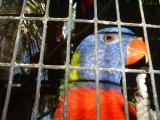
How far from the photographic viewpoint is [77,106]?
7.63ft

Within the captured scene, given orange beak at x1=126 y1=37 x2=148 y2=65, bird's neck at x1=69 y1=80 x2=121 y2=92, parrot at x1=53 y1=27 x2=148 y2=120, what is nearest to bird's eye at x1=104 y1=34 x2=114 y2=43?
parrot at x1=53 y1=27 x2=148 y2=120

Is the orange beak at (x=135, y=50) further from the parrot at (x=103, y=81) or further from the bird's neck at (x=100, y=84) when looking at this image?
the bird's neck at (x=100, y=84)

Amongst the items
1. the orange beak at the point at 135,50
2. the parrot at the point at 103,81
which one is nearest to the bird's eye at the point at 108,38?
the parrot at the point at 103,81

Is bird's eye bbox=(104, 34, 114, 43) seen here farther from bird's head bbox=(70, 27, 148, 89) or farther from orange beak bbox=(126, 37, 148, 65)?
orange beak bbox=(126, 37, 148, 65)

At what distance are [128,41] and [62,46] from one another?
3.51 feet

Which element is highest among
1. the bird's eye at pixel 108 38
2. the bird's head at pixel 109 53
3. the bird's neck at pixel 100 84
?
the bird's eye at pixel 108 38

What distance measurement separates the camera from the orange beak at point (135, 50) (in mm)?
2452

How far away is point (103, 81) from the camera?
2.46 meters

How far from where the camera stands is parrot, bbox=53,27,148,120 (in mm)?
2280

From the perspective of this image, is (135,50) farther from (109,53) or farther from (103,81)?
(103,81)

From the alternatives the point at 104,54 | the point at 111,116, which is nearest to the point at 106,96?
the point at 111,116

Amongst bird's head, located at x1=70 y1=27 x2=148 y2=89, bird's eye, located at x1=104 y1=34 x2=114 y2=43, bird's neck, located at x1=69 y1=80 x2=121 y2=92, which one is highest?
bird's eye, located at x1=104 y1=34 x2=114 y2=43

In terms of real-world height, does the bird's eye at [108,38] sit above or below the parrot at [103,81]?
above

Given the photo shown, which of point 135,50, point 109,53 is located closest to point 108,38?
point 109,53
